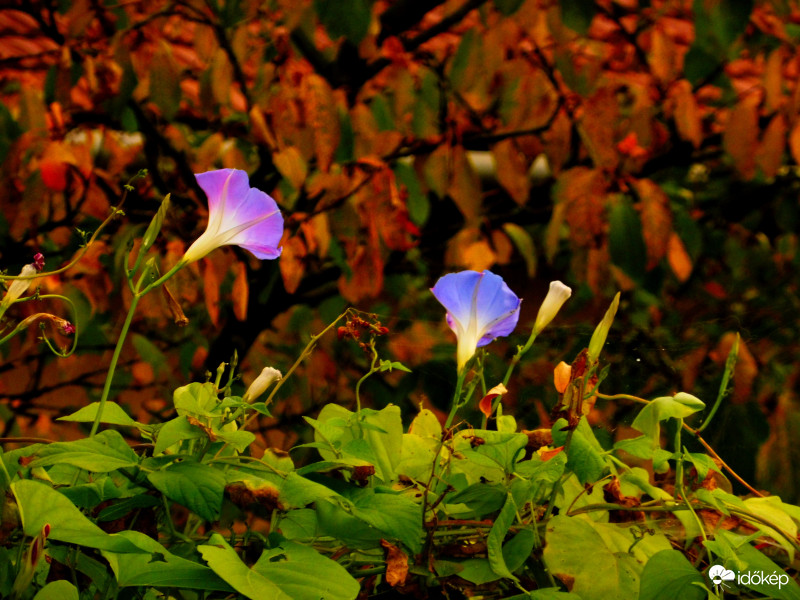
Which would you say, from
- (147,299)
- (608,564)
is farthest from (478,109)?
(608,564)

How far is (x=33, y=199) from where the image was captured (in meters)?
1.20

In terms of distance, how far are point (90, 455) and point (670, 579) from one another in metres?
0.29

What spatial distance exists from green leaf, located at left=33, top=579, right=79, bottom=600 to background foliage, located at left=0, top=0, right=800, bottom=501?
647 mm

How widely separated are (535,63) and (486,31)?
0.51ft

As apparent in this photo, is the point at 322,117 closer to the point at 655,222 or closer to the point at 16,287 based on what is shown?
the point at 655,222

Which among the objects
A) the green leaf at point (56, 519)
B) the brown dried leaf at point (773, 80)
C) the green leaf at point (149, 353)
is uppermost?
the green leaf at point (56, 519)

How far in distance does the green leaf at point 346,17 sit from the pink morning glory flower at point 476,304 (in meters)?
0.76

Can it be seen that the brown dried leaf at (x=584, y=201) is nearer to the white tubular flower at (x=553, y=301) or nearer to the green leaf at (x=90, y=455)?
the white tubular flower at (x=553, y=301)

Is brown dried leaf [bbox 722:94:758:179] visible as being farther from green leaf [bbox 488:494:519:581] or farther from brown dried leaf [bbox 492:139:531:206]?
green leaf [bbox 488:494:519:581]

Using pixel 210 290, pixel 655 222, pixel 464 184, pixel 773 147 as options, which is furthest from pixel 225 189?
pixel 773 147

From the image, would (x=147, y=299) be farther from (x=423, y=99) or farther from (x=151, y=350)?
(x=423, y=99)

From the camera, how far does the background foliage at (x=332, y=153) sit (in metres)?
1.23

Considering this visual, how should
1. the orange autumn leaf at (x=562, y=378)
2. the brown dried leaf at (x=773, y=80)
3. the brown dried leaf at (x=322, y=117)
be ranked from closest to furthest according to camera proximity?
the orange autumn leaf at (x=562, y=378)
the brown dried leaf at (x=322, y=117)
the brown dried leaf at (x=773, y=80)

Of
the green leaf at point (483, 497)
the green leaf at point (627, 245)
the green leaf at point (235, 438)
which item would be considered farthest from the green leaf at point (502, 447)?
the green leaf at point (627, 245)
